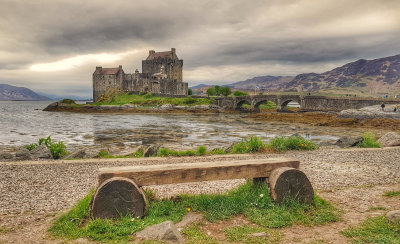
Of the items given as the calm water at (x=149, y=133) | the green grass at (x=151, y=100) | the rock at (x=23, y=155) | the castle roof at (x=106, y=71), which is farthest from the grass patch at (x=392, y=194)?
the castle roof at (x=106, y=71)

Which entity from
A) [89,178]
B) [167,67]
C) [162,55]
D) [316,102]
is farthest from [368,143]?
[162,55]

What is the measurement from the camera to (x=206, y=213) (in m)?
5.16

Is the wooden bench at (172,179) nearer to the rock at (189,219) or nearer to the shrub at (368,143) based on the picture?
the rock at (189,219)

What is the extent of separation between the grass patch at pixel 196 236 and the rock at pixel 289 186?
170cm

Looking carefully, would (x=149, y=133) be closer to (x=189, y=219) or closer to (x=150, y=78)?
(x=189, y=219)

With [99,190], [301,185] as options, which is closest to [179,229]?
[99,190]

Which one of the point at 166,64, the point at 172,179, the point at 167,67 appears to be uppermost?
the point at 166,64

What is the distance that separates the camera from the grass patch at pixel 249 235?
163 inches

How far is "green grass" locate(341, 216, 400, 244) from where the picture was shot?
405 cm

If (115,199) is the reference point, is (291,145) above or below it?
below

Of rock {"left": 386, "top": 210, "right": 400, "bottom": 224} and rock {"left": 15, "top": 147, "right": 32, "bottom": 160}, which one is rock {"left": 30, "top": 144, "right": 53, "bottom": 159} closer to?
rock {"left": 15, "top": 147, "right": 32, "bottom": 160}

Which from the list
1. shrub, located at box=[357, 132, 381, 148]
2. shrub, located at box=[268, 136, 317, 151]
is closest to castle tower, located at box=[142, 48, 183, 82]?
shrub, located at box=[357, 132, 381, 148]

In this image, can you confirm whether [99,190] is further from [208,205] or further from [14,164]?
[14,164]

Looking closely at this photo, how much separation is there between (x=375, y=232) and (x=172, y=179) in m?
3.34
